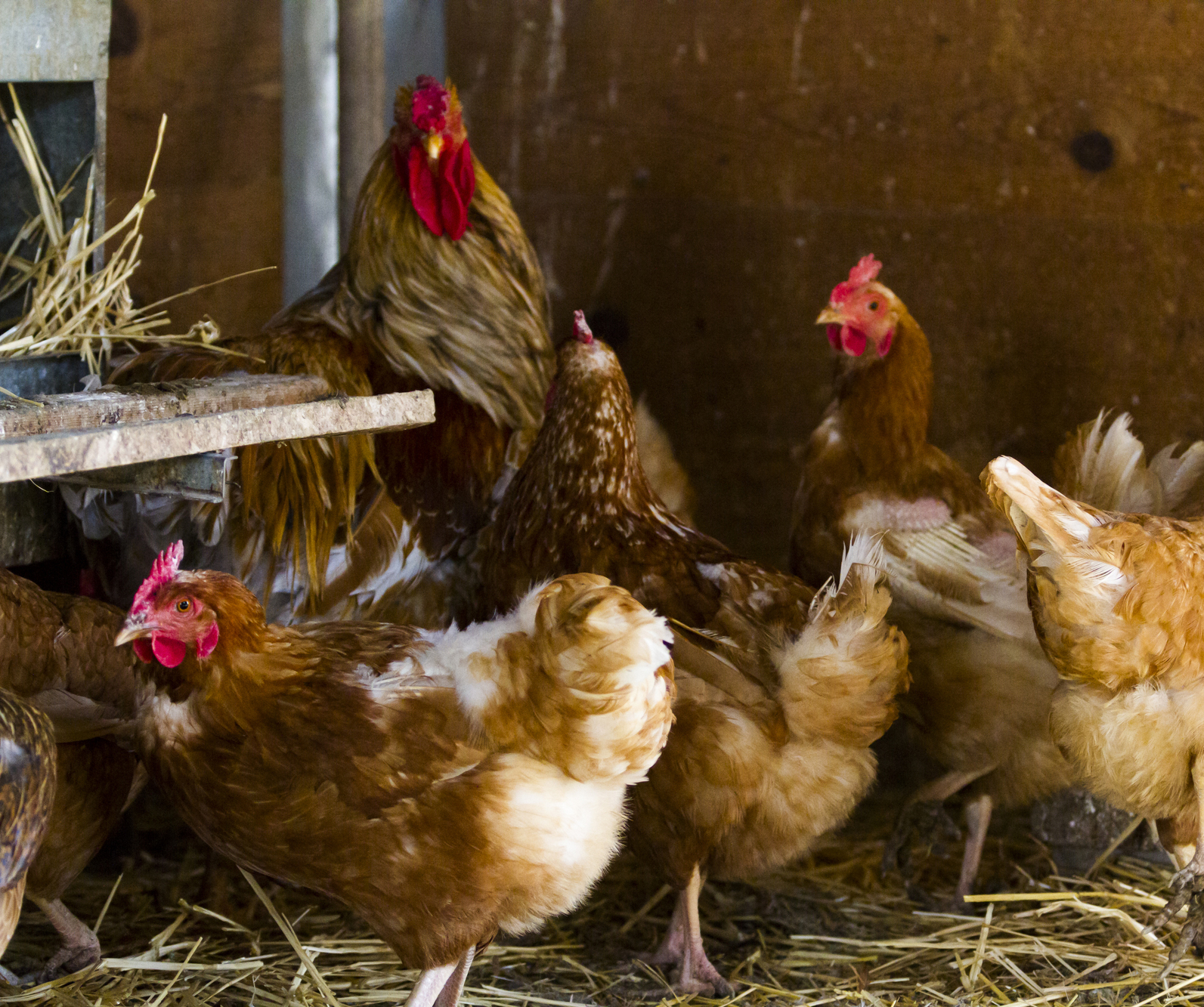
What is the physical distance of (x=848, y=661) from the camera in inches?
93.7

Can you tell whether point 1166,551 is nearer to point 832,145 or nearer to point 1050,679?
point 1050,679

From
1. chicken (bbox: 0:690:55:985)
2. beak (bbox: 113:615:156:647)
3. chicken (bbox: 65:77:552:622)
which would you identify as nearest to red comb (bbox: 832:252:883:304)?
chicken (bbox: 65:77:552:622)

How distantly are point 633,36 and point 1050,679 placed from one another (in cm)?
194

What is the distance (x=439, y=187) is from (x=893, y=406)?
1.09 m

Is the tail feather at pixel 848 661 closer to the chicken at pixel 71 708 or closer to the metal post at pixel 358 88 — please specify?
the chicken at pixel 71 708

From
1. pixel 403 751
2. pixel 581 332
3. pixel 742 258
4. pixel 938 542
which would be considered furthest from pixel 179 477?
pixel 742 258

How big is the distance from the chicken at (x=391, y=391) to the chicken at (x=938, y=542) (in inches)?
27.6

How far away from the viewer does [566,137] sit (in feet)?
11.7

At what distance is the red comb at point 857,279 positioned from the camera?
290 centimetres

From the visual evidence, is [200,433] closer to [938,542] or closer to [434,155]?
[434,155]

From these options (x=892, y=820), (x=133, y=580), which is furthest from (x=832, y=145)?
(x=133, y=580)

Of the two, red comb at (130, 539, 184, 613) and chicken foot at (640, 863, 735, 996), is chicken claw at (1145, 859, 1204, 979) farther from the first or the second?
red comb at (130, 539, 184, 613)

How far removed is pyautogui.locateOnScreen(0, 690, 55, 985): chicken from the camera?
186 centimetres

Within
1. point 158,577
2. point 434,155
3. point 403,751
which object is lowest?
point 403,751
